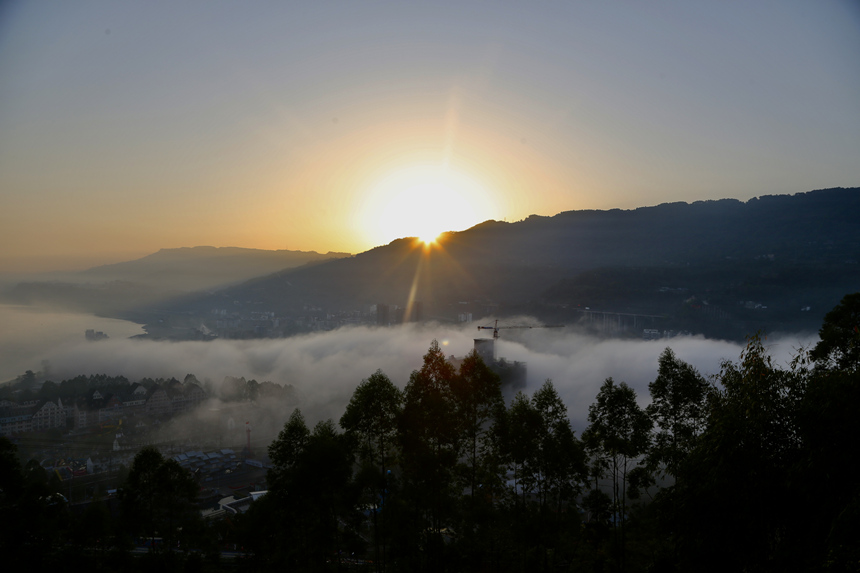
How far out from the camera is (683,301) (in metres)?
60.6

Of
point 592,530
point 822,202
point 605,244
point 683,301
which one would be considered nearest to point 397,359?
point 683,301

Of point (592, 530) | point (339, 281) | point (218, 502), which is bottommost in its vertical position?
point (218, 502)

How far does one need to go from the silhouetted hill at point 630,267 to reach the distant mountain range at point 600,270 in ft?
0.85

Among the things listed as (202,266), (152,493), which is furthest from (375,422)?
(202,266)

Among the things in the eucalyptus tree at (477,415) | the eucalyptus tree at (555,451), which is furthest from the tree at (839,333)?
the eucalyptus tree at (477,415)

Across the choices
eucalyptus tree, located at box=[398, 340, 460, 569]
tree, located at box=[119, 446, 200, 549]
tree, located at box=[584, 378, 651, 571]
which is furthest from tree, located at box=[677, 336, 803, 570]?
tree, located at box=[119, 446, 200, 549]

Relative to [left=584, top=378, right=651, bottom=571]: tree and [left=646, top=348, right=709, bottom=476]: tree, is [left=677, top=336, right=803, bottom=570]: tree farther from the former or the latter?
[left=646, top=348, right=709, bottom=476]: tree

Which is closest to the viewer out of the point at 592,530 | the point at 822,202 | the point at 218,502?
the point at 592,530

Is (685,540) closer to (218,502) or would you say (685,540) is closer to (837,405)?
(837,405)

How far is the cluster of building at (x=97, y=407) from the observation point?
100 ft

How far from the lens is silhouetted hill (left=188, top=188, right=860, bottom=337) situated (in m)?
56.7

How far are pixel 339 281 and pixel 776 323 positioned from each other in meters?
76.1

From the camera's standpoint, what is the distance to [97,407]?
110 feet

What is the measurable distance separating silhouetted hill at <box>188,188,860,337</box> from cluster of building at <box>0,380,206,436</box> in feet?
142
